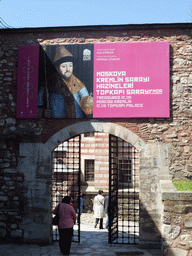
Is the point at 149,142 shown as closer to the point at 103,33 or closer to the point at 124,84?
the point at 124,84

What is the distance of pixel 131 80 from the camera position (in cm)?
835

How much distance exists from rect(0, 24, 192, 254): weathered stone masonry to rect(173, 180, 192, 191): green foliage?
250 millimetres

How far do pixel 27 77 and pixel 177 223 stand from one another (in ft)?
16.7

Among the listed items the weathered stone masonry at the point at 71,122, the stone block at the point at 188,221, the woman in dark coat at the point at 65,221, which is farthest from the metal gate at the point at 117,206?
the stone block at the point at 188,221

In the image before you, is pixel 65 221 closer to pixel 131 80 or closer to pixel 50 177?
pixel 50 177

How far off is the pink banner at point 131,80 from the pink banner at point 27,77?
1536 mm

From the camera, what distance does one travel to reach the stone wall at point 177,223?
603 cm

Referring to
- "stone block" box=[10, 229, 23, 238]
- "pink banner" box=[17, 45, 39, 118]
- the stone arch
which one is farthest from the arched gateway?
"pink banner" box=[17, 45, 39, 118]

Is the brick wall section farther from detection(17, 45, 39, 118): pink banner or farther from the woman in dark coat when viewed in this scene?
detection(17, 45, 39, 118): pink banner

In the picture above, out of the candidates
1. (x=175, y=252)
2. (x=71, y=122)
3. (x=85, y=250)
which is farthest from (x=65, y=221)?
(x=71, y=122)

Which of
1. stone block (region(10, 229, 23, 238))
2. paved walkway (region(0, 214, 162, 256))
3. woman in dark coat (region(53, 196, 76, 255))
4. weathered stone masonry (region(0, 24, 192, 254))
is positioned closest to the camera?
woman in dark coat (region(53, 196, 76, 255))

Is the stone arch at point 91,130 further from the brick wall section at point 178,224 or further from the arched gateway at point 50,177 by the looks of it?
the brick wall section at point 178,224

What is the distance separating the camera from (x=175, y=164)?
8078 mm

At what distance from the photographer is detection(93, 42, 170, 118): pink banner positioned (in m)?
8.25
